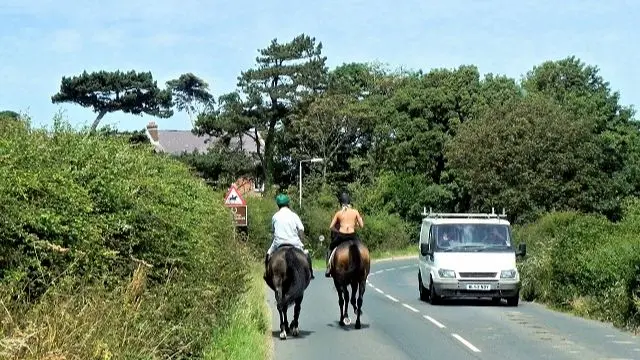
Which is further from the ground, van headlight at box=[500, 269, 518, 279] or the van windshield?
the van windshield

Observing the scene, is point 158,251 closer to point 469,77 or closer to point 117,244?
point 117,244

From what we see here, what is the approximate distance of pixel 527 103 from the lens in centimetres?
5881

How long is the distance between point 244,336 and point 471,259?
36.9 feet

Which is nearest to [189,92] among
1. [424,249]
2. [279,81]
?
[279,81]

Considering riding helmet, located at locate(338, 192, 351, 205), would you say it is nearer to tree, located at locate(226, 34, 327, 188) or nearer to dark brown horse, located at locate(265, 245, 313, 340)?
dark brown horse, located at locate(265, 245, 313, 340)

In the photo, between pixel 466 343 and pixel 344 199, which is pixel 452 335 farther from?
pixel 344 199

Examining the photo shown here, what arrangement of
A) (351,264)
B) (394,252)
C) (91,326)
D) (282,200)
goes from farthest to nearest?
(394,252) < (351,264) < (282,200) < (91,326)

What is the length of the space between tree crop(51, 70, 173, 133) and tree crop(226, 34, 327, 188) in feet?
99.9

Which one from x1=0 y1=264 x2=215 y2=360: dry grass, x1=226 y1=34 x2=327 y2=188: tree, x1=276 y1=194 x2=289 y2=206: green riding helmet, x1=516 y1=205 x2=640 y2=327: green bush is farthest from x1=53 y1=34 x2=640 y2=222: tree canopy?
x1=0 y1=264 x2=215 y2=360: dry grass

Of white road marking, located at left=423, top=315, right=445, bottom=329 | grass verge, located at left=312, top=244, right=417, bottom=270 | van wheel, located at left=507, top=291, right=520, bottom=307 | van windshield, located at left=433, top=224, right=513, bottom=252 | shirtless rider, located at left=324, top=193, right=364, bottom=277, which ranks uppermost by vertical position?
shirtless rider, located at left=324, top=193, right=364, bottom=277

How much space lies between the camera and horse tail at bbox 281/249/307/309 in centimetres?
1661

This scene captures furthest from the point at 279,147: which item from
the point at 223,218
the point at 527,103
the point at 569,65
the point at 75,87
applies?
the point at 223,218

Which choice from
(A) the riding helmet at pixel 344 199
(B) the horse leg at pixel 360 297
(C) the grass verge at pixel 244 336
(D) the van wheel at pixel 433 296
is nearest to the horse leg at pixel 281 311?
(C) the grass verge at pixel 244 336

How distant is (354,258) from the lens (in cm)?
1862
